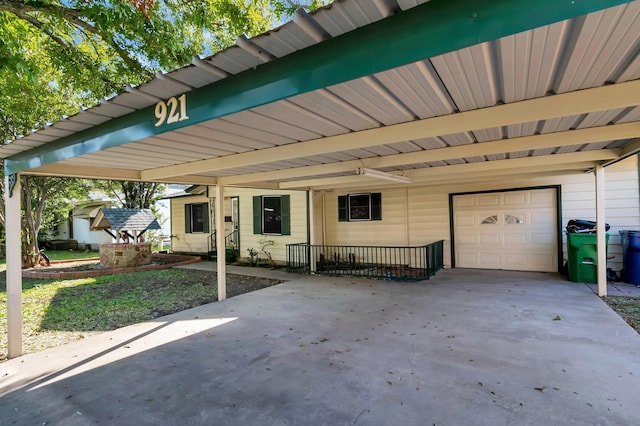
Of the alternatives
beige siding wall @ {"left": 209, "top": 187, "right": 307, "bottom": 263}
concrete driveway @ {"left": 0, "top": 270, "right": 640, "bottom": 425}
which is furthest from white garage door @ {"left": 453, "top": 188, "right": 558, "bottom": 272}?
beige siding wall @ {"left": 209, "top": 187, "right": 307, "bottom": 263}

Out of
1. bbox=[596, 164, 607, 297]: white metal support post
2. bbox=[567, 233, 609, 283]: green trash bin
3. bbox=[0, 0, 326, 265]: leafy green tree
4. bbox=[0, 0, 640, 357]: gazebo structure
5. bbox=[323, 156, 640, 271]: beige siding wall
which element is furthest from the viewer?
bbox=[323, 156, 640, 271]: beige siding wall

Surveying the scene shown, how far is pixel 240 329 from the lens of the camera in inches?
173

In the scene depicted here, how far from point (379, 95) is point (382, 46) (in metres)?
0.84

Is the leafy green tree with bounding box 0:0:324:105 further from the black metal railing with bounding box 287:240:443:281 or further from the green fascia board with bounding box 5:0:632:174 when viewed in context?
the black metal railing with bounding box 287:240:443:281

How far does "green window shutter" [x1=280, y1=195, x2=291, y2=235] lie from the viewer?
401 inches

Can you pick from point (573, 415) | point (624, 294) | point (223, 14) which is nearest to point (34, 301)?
point (223, 14)

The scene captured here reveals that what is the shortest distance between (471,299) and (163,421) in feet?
16.0

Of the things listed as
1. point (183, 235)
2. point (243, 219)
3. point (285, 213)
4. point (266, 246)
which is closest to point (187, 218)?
point (183, 235)

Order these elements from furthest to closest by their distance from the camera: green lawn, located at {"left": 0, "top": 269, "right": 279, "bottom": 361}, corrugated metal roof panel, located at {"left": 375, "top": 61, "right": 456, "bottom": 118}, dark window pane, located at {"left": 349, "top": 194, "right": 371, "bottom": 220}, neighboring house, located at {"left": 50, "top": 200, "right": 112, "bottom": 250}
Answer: neighboring house, located at {"left": 50, "top": 200, "right": 112, "bottom": 250} < dark window pane, located at {"left": 349, "top": 194, "right": 371, "bottom": 220} < green lawn, located at {"left": 0, "top": 269, "right": 279, "bottom": 361} < corrugated metal roof panel, located at {"left": 375, "top": 61, "right": 456, "bottom": 118}

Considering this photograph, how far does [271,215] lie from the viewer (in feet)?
34.8

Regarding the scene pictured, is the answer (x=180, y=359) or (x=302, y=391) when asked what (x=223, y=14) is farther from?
(x=302, y=391)

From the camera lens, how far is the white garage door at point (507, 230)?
7.46 m

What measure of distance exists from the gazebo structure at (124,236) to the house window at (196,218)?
1.66m

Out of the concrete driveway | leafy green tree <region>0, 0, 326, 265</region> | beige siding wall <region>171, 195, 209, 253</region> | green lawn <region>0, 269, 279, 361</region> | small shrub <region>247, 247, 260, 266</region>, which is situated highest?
leafy green tree <region>0, 0, 326, 265</region>
